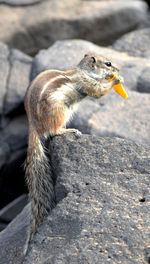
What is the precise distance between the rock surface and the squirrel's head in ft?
2.95

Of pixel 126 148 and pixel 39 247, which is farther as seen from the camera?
pixel 126 148

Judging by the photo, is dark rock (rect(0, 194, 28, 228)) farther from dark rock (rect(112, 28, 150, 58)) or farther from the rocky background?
dark rock (rect(112, 28, 150, 58))

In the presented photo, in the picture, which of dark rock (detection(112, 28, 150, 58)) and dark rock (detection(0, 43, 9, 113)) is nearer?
dark rock (detection(0, 43, 9, 113))

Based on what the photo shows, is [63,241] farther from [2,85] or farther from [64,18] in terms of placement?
[64,18]

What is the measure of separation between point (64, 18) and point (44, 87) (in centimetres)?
642

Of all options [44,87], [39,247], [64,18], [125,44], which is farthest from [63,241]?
[64,18]

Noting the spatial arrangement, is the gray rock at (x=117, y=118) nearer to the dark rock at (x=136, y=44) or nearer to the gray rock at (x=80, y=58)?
the gray rock at (x=80, y=58)

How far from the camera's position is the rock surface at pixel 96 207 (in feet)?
9.63

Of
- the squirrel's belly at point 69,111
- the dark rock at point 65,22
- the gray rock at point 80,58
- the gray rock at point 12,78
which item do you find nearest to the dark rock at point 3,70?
the gray rock at point 12,78

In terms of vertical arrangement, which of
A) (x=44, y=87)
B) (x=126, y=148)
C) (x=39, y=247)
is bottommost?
(x=39, y=247)

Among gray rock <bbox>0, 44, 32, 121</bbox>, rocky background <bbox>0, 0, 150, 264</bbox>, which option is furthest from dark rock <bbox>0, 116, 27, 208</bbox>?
gray rock <bbox>0, 44, 32, 121</bbox>

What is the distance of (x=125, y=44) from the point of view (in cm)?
791

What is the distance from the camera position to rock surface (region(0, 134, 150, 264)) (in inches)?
116

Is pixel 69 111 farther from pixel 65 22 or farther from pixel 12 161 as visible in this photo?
pixel 65 22
